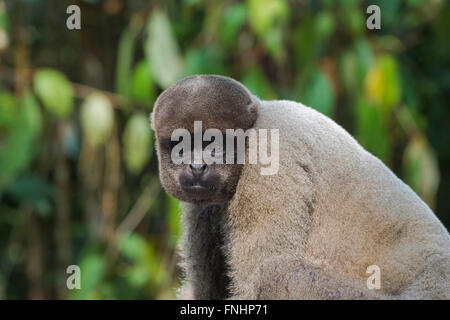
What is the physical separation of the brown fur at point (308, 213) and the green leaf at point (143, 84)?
10.5 feet

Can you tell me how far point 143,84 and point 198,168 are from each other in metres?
3.52

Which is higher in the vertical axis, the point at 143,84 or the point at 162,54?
the point at 162,54

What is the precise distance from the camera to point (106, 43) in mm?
9250

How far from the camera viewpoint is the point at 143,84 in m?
7.17

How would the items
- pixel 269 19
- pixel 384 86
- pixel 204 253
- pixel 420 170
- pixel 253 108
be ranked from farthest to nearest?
1. pixel 420 170
2. pixel 384 86
3. pixel 269 19
4. pixel 204 253
5. pixel 253 108

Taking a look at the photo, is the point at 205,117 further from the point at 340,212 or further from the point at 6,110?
the point at 6,110

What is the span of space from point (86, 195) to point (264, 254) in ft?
18.2

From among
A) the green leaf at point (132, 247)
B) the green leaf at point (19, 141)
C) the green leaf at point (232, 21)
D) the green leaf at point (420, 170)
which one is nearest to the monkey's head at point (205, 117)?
the green leaf at point (232, 21)

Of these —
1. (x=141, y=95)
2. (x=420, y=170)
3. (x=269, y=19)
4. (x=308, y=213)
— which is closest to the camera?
(x=308, y=213)

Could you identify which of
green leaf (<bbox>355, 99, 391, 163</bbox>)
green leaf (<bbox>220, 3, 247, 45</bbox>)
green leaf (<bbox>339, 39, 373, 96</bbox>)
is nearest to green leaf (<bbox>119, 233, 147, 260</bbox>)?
green leaf (<bbox>220, 3, 247, 45</bbox>)

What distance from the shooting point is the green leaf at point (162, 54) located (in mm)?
7016

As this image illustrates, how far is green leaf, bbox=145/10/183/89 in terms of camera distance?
23.0 feet

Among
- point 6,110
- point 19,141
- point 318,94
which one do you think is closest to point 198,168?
point 318,94
